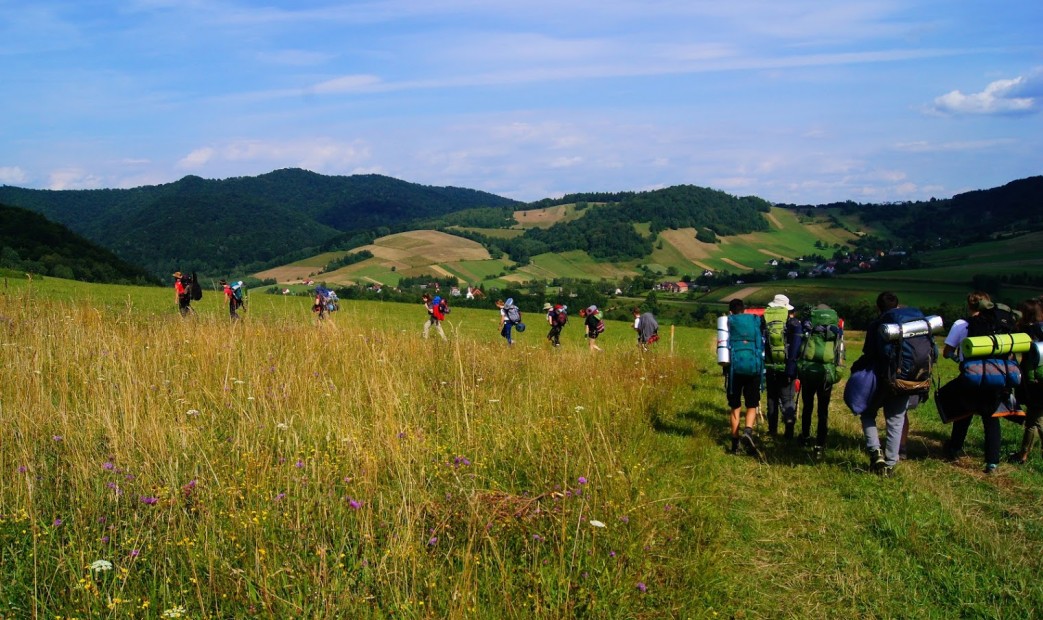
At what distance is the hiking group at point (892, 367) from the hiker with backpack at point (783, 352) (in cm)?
1

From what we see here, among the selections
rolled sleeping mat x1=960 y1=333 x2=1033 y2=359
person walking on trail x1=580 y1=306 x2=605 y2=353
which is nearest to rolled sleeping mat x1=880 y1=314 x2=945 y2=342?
rolled sleeping mat x1=960 y1=333 x2=1033 y2=359

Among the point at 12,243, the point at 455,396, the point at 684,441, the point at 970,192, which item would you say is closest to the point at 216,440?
the point at 455,396

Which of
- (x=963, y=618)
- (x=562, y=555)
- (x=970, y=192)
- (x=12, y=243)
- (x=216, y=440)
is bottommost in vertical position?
(x=963, y=618)

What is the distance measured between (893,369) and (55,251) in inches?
2886

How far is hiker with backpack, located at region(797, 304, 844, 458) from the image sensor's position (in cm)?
A: 796

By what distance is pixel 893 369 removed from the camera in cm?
700

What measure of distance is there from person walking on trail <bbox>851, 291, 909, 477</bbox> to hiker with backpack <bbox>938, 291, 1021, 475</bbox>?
Result: 82cm

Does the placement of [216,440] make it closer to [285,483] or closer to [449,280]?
[285,483]

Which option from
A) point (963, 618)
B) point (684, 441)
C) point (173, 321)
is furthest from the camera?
point (173, 321)

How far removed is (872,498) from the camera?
6.43 m

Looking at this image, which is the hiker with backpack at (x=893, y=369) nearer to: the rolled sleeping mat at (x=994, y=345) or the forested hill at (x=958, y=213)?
the rolled sleeping mat at (x=994, y=345)

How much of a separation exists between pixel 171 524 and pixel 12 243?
7366 cm

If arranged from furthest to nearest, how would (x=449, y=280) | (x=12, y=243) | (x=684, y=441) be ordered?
(x=449, y=280), (x=12, y=243), (x=684, y=441)

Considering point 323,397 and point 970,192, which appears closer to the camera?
point 323,397
